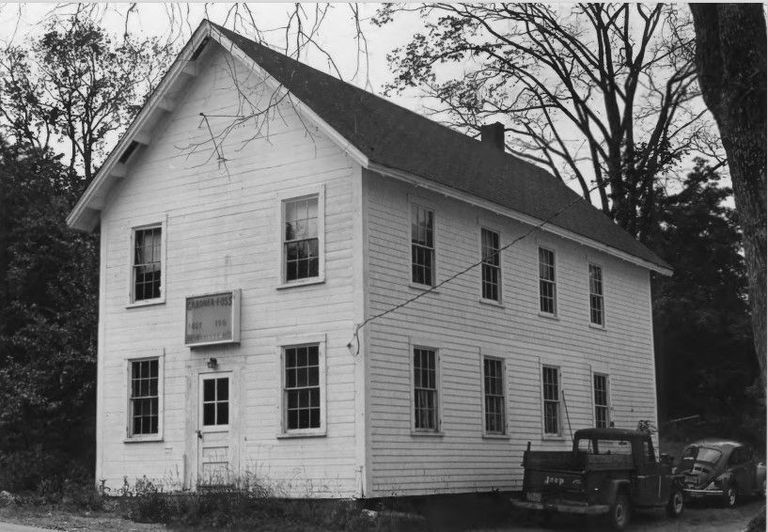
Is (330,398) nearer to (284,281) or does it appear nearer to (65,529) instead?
(284,281)

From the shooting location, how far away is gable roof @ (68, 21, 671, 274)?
19.9 m

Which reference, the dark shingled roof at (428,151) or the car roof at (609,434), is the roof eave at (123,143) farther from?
the car roof at (609,434)

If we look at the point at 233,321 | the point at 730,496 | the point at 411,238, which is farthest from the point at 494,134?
the point at 233,321

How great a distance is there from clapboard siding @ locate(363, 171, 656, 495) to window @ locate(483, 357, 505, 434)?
172mm

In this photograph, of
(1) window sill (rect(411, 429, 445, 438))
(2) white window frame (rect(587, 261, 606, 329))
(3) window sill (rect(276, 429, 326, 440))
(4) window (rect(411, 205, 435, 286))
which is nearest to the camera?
(3) window sill (rect(276, 429, 326, 440))

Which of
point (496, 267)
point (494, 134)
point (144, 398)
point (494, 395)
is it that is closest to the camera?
point (144, 398)

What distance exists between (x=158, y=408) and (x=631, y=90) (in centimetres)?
2362

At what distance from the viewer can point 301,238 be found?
19906 millimetres

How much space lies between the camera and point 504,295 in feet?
76.4

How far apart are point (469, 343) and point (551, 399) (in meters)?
4.02

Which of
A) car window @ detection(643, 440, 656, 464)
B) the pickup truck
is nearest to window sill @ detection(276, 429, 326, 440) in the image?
the pickup truck

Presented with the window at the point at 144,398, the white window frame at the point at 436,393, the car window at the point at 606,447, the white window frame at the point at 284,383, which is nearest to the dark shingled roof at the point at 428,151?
the white window frame at the point at 436,393

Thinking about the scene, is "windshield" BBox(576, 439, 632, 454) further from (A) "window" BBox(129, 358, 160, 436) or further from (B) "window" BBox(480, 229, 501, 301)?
(A) "window" BBox(129, 358, 160, 436)

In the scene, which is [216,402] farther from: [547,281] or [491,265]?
[547,281]
